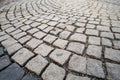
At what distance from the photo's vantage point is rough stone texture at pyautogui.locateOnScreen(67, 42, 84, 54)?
2027 millimetres

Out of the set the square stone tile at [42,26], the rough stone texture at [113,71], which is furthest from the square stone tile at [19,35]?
the rough stone texture at [113,71]

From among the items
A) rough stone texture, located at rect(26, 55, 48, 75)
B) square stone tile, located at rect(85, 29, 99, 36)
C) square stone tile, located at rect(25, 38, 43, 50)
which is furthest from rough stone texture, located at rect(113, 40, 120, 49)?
square stone tile, located at rect(25, 38, 43, 50)

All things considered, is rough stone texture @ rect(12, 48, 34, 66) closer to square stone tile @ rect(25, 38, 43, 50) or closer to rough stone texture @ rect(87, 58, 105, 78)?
square stone tile @ rect(25, 38, 43, 50)

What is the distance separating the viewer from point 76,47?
6.98 ft

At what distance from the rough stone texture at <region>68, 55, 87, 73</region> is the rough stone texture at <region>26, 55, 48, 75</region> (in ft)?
1.25

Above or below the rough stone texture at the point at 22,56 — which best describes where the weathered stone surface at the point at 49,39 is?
below

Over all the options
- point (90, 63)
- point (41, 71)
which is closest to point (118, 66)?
point (90, 63)

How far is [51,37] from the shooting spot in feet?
8.16

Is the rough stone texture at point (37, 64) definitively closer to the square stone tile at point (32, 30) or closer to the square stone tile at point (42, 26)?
the square stone tile at point (32, 30)

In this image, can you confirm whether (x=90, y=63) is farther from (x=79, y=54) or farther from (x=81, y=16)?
(x=81, y=16)

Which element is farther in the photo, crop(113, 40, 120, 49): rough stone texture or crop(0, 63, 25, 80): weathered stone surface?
crop(113, 40, 120, 49): rough stone texture

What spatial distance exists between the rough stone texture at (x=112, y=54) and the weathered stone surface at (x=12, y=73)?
1.29m

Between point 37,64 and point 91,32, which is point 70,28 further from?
point 37,64

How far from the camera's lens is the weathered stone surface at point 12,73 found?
1603 millimetres
